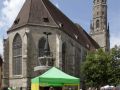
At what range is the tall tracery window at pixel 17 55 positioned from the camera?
50.3 meters

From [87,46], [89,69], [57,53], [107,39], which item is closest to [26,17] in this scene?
[57,53]

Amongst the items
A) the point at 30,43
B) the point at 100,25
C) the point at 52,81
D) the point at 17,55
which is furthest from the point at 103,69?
the point at 100,25

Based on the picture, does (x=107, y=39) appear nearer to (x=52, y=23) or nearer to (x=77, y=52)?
(x=77, y=52)

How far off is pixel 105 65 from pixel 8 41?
39.6ft

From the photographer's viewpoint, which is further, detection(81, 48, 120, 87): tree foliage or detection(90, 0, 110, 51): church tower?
detection(90, 0, 110, 51): church tower

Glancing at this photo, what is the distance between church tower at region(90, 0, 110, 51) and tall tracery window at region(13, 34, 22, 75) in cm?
3997

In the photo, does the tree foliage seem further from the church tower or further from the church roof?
the church tower

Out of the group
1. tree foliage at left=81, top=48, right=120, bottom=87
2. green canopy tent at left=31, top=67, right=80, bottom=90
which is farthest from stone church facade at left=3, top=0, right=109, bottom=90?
green canopy tent at left=31, top=67, right=80, bottom=90

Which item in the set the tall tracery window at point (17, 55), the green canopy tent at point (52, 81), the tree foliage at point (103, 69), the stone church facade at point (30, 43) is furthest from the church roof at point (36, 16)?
the green canopy tent at point (52, 81)

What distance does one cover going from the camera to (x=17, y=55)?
50906 millimetres

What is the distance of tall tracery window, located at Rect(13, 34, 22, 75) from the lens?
50312 millimetres

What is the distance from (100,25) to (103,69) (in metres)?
43.2

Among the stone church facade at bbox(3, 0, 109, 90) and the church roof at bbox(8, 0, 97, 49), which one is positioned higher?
the church roof at bbox(8, 0, 97, 49)

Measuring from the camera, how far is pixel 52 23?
51.3 m
